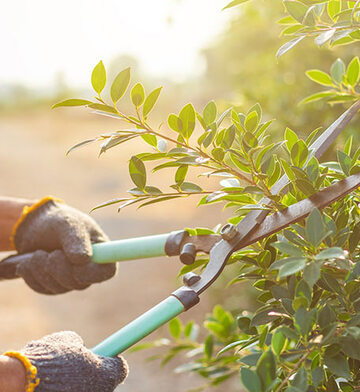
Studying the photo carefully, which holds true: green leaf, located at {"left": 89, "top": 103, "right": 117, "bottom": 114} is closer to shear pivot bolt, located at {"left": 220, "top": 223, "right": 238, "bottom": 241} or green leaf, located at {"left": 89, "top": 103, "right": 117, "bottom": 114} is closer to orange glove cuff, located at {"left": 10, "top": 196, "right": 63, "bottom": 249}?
shear pivot bolt, located at {"left": 220, "top": 223, "right": 238, "bottom": 241}

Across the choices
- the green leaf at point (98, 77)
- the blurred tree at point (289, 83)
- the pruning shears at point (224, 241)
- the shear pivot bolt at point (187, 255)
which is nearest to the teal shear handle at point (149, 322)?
the pruning shears at point (224, 241)

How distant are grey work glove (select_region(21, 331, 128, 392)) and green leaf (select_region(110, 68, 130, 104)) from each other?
0.41 meters

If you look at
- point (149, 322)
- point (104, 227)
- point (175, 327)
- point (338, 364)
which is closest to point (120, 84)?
point (149, 322)

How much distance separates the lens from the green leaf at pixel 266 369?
0.64 meters

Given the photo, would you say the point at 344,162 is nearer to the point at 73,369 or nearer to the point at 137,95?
the point at 137,95

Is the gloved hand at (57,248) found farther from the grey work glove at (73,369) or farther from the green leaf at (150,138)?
the green leaf at (150,138)

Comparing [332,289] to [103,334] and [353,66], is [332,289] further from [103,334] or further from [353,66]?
[103,334]

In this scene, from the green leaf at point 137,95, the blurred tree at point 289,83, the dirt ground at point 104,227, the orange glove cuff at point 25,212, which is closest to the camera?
the green leaf at point 137,95

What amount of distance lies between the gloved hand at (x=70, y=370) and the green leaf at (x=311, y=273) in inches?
17.5

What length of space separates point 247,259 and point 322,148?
0.20 metres

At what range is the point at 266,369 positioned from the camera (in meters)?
0.64

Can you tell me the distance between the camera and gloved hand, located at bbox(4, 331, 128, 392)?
93cm

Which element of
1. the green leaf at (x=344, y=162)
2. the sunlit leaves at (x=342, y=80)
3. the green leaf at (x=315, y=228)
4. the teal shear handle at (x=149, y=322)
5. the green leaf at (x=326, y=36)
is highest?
the green leaf at (x=326, y=36)

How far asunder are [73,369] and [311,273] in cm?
48
